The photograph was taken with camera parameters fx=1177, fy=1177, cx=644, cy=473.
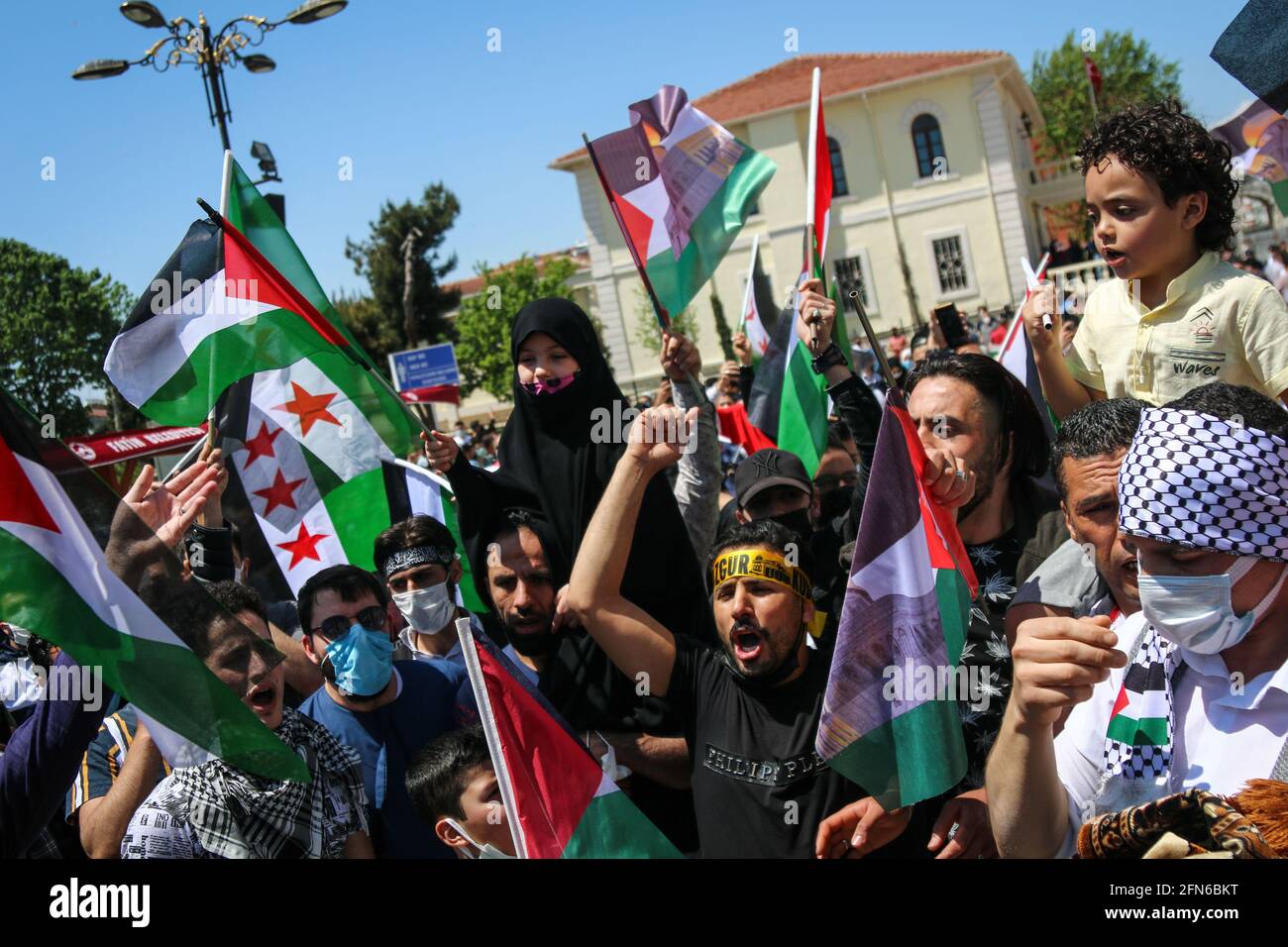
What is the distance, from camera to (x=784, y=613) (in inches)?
121

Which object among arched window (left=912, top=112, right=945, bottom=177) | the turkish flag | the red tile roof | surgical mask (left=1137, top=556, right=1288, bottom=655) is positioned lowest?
surgical mask (left=1137, top=556, right=1288, bottom=655)

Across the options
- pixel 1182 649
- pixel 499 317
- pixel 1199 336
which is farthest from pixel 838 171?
pixel 1182 649

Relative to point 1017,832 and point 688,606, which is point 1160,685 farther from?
point 688,606

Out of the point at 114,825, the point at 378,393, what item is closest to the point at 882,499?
the point at 114,825

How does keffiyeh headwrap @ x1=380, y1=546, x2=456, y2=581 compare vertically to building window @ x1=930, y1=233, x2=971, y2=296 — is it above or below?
below

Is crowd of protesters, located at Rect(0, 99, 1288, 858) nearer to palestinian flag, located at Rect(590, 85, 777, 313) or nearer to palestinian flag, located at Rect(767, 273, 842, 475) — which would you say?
palestinian flag, located at Rect(590, 85, 777, 313)

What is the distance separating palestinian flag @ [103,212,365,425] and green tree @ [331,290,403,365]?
47406 mm

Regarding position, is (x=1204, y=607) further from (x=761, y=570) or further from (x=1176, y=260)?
(x=1176, y=260)

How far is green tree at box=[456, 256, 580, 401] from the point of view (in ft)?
130

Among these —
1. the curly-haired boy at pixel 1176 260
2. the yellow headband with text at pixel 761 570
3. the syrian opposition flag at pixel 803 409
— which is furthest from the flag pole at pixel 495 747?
the syrian opposition flag at pixel 803 409

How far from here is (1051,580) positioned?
8.34ft

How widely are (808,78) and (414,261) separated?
62.0 feet

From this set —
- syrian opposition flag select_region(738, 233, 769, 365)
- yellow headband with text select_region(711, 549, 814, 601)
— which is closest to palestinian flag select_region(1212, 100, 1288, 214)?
yellow headband with text select_region(711, 549, 814, 601)

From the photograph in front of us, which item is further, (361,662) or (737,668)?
(361,662)
